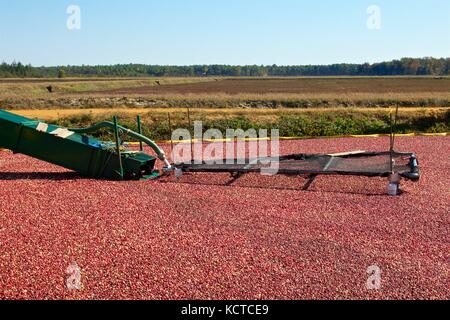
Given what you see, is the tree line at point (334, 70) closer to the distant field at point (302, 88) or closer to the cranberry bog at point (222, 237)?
the distant field at point (302, 88)

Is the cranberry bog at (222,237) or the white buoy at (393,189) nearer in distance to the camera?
the cranberry bog at (222,237)

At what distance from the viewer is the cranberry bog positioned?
5242mm

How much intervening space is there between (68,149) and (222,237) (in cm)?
448

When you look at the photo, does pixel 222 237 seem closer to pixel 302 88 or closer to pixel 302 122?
pixel 302 122

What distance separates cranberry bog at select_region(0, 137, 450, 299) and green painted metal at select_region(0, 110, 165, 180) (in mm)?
332

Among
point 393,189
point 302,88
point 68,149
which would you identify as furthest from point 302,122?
point 302,88

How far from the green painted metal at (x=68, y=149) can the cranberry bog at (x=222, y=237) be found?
0.33 metres

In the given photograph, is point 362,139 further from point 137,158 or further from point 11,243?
point 11,243

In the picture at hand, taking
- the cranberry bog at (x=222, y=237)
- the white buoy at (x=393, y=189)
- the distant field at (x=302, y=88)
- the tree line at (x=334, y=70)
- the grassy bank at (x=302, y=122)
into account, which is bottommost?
the cranberry bog at (x=222, y=237)

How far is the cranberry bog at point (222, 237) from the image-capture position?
17.2ft

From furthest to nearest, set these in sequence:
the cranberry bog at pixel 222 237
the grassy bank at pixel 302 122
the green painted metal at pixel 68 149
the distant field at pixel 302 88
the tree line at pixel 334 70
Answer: the tree line at pixel 334 70 < the distant field at pixel 302 88 < the grassy bank at pixel 302 122 < the green painted metal at pixel 68 149 < the cranberry bog at pixel 222 237

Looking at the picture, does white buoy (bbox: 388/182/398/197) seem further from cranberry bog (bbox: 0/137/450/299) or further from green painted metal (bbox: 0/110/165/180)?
green painted metal (bbox: 0/110/165/180)

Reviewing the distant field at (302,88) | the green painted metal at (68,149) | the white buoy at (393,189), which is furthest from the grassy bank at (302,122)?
the distant field at (302,88)
